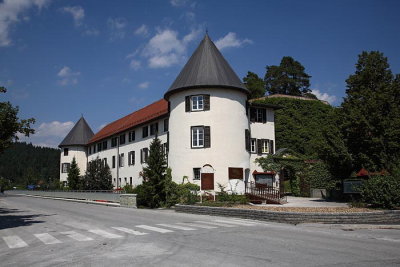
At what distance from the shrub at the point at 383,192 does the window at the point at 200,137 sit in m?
14.2

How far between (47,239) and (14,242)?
90 centimetres

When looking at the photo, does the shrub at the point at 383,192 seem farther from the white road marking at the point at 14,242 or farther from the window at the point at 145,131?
the window at the point at 145,131

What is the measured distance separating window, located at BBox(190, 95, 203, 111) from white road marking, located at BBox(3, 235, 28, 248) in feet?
67.0

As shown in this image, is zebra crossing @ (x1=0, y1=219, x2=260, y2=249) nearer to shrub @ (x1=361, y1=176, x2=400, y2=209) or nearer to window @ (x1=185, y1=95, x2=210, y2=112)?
shrub @ (x1=361, y1=176, x2=400, y2=209)

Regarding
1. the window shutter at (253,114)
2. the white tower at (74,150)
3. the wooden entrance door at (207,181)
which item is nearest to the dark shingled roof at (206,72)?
the window shutter at (253,114)

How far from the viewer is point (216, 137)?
30.7 meters

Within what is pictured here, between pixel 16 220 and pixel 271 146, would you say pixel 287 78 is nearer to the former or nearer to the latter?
pixel 271 146

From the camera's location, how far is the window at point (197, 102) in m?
31.5

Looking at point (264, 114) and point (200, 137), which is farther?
point (264, 114)

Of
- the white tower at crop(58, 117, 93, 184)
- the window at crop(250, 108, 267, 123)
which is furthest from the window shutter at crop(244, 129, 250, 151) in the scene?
the white tower at crop(58, 117, 93, 184)

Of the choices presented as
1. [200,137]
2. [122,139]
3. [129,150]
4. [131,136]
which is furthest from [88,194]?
[200,137]

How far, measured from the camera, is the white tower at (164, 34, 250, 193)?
3048 cm

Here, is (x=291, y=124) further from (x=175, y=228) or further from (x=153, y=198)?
(x=175, y=228)

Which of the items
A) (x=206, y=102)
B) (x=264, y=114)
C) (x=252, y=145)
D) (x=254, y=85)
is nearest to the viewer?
(x=206, y=102)
